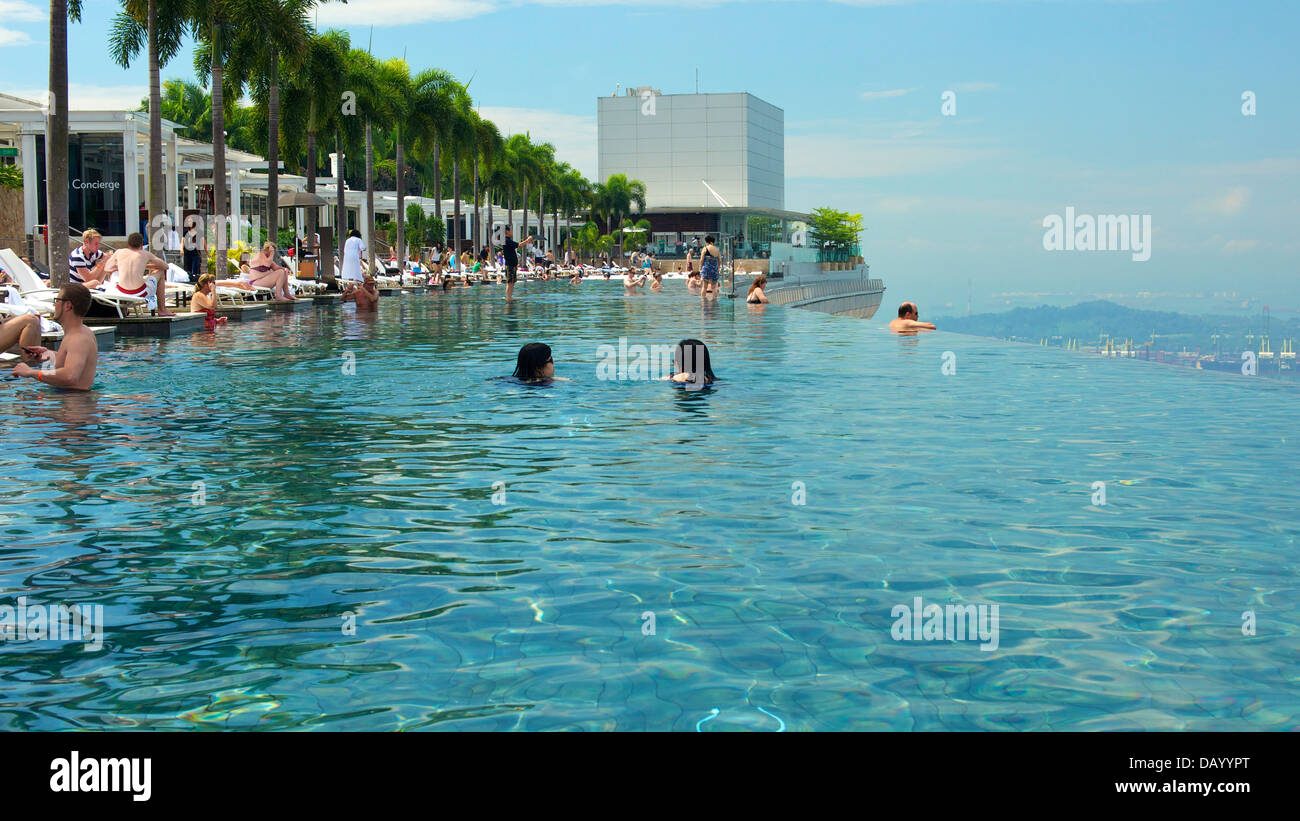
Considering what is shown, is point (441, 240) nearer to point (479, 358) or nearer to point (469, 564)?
point (479, 358)

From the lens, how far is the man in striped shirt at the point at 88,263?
814 inches

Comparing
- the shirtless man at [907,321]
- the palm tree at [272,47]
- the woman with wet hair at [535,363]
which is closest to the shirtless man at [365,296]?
the palm tree at [272,47]

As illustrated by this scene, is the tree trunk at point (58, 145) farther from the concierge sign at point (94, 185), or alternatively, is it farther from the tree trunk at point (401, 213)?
the tree trunk at point (401, 213)

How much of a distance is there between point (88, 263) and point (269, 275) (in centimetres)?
618

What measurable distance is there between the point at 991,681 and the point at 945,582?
1335mm

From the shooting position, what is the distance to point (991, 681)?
15.5 feet

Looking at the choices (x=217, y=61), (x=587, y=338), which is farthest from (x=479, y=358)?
(x=217, y=61)

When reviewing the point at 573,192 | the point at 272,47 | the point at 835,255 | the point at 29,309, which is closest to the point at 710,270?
the point at 272,47

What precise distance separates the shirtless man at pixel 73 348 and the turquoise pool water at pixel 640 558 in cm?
32

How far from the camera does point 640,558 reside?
21.1 ft

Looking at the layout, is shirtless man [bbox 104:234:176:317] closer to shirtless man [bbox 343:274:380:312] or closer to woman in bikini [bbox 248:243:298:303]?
woman in bikini [bbox 248:243:298:303]

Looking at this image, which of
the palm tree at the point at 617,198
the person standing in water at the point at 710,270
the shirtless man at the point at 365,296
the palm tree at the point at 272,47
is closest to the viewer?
Answer: the shirtless man at the point at 365,296

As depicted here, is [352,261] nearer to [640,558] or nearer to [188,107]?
[640,558]
